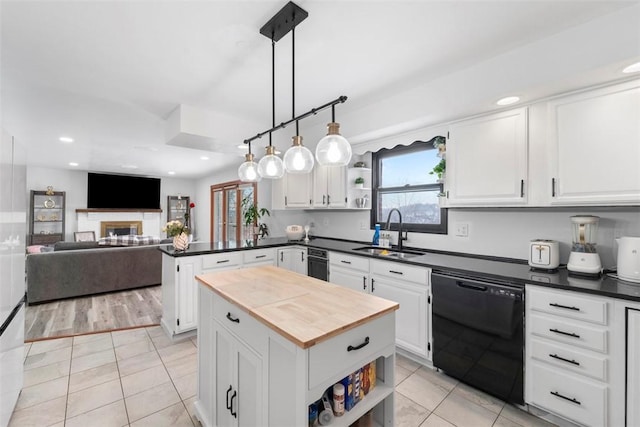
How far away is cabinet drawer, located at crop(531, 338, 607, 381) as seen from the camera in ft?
5.05

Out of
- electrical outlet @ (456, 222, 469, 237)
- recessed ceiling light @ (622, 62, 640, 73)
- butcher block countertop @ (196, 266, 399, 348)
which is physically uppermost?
recessed ceiling light @ (622, 62, 640, 73)

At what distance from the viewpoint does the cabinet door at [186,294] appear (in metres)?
2.80

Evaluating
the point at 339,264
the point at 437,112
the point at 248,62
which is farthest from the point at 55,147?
the point at 437,112

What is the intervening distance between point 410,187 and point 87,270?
4.75 metres

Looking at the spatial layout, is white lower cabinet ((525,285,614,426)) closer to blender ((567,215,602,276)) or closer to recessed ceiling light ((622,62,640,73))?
blender ((567,215,602,276))

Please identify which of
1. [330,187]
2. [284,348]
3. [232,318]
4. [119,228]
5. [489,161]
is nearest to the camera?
[284,348]

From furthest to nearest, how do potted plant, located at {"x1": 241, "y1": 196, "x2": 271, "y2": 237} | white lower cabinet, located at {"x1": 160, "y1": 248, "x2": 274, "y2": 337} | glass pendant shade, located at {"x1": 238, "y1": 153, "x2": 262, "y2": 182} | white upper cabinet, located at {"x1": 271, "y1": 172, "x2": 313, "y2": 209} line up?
potted plant, located at {"x1": 241, "y1": 196, "x2": 271, "y2": 237}, white upper cabinet, located at {"x1": 271, "y1": 172, "x2": 313, "y2": 209}, white lower cabinet, located at {"x1": 160, "y1": 248, "x2": 274, "y2": 337}, glass pendant shade, located at {"x1": 238, "y1": 153, "x2": 262, "y2": 182}

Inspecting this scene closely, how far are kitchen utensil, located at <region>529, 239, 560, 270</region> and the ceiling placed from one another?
3.52 ft

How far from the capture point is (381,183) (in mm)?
3520

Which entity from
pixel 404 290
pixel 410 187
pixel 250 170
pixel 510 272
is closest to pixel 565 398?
pixel 510 272

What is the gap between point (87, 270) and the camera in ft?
13.5

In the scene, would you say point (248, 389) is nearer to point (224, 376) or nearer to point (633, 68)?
point (224, 376)

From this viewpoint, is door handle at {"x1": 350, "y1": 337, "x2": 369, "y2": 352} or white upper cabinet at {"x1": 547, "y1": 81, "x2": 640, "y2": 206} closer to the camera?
door handle at {"x1": 350, "y1": 337, "x2": 369, "y2": 352}

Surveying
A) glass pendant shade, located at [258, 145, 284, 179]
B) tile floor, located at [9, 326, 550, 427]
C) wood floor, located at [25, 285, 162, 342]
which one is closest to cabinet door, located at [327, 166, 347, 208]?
glass pendant shade, located at [258, 145, 284, 179]
